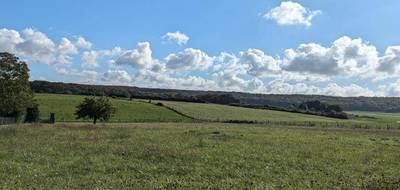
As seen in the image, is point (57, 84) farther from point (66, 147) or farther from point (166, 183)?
point (166, 183)

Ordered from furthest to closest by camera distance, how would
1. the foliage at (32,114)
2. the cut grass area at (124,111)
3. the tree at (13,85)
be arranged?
1. the cut grass area at (124,111)
2. the foliage at (32,114)
3. the tree at (13,85)

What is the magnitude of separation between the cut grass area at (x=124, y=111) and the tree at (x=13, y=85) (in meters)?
17.2

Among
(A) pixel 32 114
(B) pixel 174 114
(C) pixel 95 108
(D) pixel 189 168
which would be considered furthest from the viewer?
(B) pixel 174 114

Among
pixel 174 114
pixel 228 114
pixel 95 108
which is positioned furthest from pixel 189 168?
pixel 228 114

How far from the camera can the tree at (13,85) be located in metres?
73.2

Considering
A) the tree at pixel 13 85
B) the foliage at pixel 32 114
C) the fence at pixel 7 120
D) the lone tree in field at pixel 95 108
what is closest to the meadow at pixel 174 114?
the foliage at pixel 32 114

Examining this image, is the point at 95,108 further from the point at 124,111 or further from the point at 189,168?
the point at 189,168

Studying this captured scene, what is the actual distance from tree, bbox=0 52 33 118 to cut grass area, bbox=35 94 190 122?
56.3 feet

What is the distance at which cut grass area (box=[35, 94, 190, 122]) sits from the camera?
99.5 metres

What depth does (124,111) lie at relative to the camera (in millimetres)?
111000

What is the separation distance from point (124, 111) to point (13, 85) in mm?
38518

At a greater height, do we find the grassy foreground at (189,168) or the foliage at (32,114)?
the grassy foreground at (189,168)

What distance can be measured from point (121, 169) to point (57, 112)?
85.4 meters

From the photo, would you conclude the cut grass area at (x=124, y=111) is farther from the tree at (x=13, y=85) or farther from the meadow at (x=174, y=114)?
the tree at (x=13, y=85)
